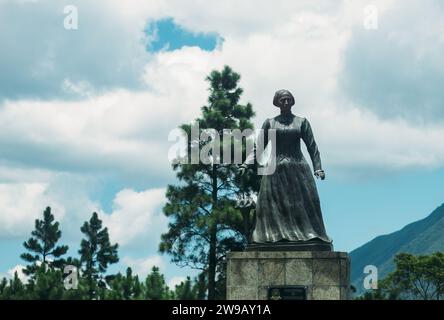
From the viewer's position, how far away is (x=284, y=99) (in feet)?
61.0

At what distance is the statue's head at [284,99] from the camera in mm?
18594

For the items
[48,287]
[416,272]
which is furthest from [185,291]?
[416,272]

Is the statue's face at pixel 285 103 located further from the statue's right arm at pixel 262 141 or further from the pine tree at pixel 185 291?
the pine tree at pixel 185 291

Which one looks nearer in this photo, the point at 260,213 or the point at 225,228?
the point at 260,213

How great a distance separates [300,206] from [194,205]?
1513 centimetres

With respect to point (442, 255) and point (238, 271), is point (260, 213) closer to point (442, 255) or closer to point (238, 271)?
point (238, 271)

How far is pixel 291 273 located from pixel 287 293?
42 centimetres

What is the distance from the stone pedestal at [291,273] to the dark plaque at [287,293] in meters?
0.06

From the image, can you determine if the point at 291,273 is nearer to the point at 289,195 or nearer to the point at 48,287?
the point at 289,195

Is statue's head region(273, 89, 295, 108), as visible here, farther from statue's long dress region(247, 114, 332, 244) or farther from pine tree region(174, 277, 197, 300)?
pine tree region(174, 277, 197, 300)

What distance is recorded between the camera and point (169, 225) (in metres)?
33.6
